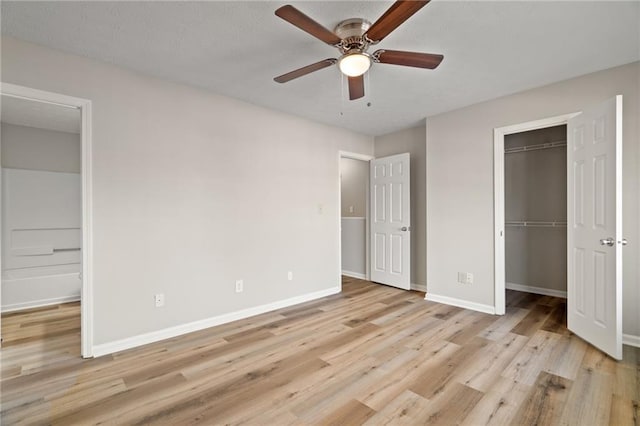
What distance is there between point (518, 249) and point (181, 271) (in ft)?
15.9

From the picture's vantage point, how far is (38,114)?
142 inches

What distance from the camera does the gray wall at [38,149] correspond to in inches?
154

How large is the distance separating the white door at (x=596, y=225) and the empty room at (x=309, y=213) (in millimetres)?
26

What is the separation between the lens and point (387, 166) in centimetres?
475

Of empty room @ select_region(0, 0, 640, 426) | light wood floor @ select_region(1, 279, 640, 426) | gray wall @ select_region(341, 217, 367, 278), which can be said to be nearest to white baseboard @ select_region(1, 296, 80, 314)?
empty room @ select_region(0, 0, 640, 426)

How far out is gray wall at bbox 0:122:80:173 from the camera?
12.8ft

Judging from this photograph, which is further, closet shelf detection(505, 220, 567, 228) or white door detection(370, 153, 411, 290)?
white door detection(370, 153, 411, 290)

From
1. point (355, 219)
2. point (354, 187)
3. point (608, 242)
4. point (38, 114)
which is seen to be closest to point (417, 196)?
point (355, 219)

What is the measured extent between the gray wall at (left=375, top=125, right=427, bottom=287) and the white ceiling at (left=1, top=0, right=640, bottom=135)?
4.37 feet

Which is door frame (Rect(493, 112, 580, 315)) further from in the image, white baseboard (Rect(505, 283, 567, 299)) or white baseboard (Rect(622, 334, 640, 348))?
white baseboard (Rect(505, 283, 567, 299))

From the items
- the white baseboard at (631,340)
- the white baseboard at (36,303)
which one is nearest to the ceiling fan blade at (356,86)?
the white baseboard at (631,340)

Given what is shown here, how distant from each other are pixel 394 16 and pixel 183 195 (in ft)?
8.10

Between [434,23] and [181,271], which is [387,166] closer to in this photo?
[434,23]

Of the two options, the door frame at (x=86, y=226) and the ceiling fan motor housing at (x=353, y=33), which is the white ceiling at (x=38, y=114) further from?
the ceiling fan motor housing at (x=353, y=33)
